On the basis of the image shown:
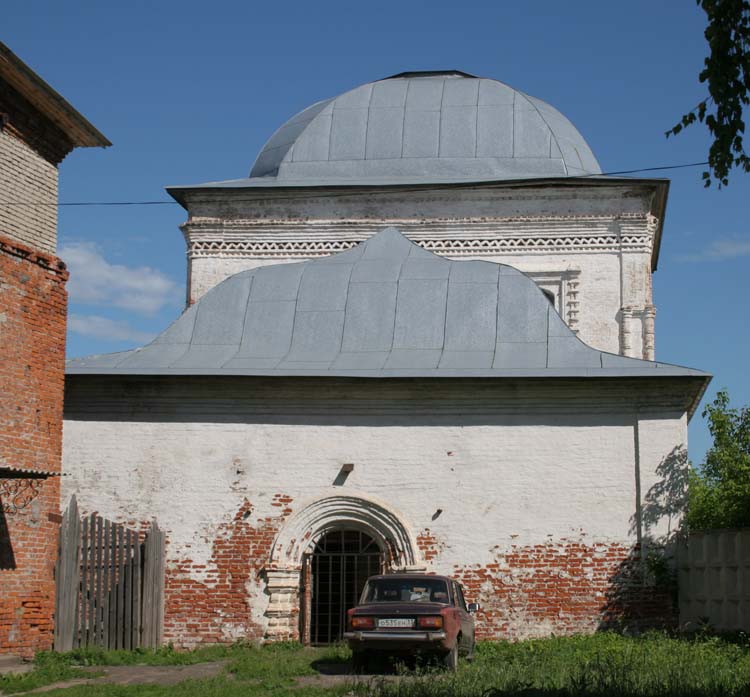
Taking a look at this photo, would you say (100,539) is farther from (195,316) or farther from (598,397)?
(598,397)

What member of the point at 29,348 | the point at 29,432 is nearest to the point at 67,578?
the point at 29,432

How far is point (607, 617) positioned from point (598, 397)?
8.55ft

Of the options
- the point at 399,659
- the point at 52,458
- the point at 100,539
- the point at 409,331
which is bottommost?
the point at 399,659

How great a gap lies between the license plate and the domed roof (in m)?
10.8

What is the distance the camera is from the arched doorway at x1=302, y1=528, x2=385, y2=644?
1541 cm

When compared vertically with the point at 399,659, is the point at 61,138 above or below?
above

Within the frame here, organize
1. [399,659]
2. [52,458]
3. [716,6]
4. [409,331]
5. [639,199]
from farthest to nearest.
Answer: [639,199]
[409,331]
[52,458]
[399,659]
[716,6]

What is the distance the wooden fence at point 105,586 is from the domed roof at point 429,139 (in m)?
8.81

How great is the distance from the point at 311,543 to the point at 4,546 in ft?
12.3

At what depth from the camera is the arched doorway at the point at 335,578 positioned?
1541 cm

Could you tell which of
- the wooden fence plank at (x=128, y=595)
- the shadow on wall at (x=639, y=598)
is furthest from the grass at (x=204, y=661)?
the shadow on wall at (x=639, y=598)

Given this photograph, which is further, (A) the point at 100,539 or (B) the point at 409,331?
(B) the point at 409,331

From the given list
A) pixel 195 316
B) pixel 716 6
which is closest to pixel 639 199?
pixel 195 316

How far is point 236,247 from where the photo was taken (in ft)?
68.7
